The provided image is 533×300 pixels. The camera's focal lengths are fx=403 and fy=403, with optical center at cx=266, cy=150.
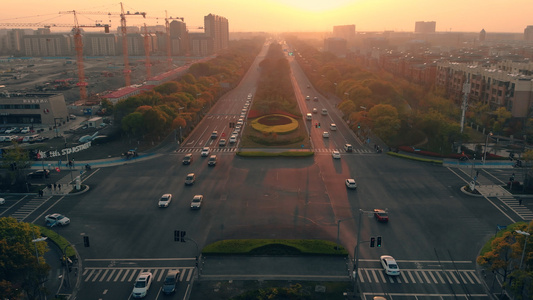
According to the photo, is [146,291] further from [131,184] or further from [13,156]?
[13,156]

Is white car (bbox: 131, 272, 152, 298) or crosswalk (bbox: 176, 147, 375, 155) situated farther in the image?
crosswalk (bbox: 176, 147, 375, 155)

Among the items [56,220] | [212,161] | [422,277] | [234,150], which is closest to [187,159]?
[212,161]

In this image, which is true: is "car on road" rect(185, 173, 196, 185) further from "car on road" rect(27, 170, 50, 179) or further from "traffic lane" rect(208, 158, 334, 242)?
"car on road" rect(27, 170, 50, 179)

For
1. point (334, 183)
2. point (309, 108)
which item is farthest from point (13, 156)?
point (309, 108)

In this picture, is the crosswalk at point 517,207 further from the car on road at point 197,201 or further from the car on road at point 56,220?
the car on road at point 56,220

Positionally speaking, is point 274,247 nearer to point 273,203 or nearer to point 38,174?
point 273,203

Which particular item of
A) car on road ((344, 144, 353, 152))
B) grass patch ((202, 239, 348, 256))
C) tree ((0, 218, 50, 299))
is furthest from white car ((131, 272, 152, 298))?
A: car on road ((344, 144, 353, 152))

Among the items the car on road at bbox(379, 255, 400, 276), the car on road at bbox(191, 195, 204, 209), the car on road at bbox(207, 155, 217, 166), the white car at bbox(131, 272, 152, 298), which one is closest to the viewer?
the white car at bbox(131, 272, 152, 298)
